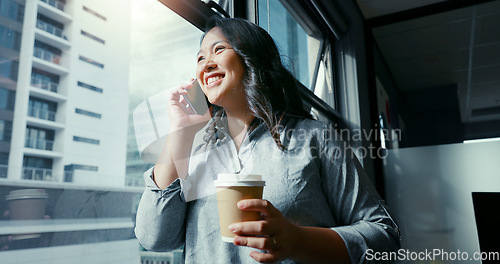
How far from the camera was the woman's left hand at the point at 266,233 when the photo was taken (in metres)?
0.48

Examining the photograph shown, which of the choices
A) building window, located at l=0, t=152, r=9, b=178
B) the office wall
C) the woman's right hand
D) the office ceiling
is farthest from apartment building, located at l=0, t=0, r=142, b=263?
the office ceiling

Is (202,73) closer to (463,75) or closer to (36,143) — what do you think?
(36,143)

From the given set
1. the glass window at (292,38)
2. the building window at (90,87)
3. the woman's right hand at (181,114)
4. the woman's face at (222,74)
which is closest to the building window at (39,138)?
the building window at (90,87)

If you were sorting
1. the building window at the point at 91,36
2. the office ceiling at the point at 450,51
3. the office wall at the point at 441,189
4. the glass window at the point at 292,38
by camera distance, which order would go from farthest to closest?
the office ceiling at the point at 450,51 < the office wall at the point at 441,189 < the glass window at the point at 292,38 < the building window at the point at 91,36

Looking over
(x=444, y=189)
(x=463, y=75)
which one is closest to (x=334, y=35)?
(x=463, y=75)

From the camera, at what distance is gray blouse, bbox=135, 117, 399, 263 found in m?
0.67

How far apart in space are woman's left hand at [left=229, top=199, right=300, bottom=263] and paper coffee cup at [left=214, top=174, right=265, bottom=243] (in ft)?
0.10

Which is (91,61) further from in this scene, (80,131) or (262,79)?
(262,79)

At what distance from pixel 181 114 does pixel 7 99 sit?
0.98 feet

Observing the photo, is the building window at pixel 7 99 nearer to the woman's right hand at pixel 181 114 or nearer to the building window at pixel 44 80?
the building window at pixel 44 80

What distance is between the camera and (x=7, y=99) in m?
0.54

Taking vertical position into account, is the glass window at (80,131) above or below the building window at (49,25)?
below

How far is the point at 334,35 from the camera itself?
267 cm

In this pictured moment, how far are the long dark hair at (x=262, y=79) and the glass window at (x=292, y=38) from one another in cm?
56
